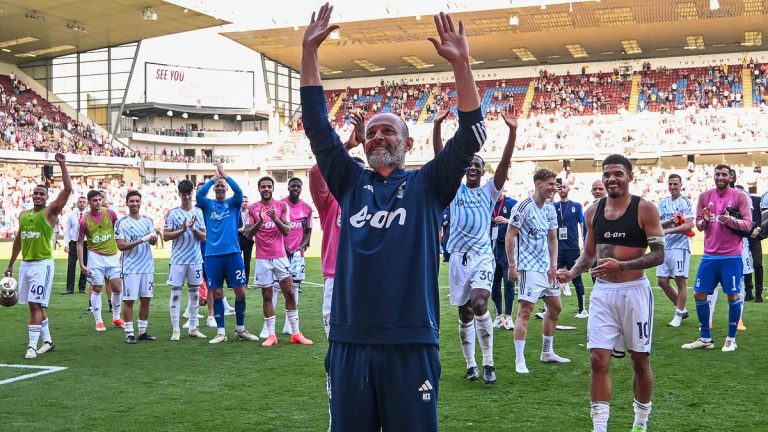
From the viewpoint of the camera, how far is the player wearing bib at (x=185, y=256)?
1100 centimetres

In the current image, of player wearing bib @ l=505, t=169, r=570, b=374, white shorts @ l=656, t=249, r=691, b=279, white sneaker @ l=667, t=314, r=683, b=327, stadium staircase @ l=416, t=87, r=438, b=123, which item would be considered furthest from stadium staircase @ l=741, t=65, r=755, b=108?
player wearing bib @ l=505, t=169, r=570, b=374

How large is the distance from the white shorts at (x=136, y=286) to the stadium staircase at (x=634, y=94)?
4380 cm

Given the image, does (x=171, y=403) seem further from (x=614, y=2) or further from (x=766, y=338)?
(x=614, y=2)

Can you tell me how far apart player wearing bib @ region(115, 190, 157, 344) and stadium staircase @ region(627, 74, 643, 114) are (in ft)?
143

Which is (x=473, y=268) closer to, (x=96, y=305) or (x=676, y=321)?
(x=676, y=321)

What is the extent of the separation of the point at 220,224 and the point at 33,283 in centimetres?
242

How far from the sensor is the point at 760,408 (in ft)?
21.7

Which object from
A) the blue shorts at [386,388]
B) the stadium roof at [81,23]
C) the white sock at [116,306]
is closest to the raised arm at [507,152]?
the blue shorts at [386,388]

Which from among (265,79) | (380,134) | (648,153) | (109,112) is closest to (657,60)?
(648,153)

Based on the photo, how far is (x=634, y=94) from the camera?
169 ft

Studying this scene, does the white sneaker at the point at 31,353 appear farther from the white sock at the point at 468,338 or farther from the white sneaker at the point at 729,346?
the white sneaker at the point at 729,346

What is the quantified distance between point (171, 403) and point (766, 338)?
24.8ft

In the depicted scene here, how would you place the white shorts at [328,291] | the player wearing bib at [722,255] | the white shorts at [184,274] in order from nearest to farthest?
the white shorts at [328,291], the player wearing bib at [722,255], the white shorts at [184,274]

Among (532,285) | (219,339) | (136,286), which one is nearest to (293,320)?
(219,339)
